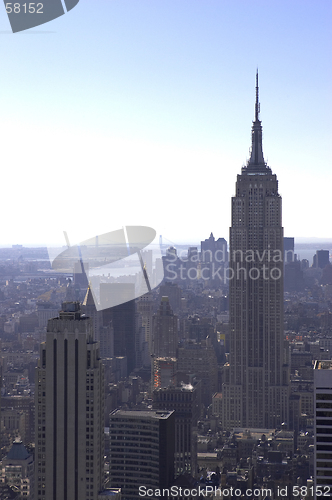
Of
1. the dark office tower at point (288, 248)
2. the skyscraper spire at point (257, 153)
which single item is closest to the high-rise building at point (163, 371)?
the dark office tower at point (288, 248)

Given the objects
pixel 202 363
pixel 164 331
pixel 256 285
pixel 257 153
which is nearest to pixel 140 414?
pixel 256 285

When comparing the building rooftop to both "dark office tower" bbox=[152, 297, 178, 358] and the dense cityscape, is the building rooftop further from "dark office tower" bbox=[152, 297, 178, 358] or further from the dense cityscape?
"dark office tower" bbox=[152, 297, 178, 358]

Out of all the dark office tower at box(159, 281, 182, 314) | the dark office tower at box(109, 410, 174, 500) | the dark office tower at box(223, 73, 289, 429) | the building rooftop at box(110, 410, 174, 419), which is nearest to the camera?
the dark office tower at box(109, 410, 174, 500)

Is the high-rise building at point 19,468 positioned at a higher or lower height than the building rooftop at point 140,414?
lower

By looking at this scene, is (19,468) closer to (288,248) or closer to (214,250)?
(214,250)

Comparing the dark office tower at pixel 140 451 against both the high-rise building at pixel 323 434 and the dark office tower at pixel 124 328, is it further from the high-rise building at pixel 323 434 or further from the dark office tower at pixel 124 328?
the dark office tower at pixel 124 328

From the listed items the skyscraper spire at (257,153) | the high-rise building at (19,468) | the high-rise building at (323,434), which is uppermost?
the skyscraper spire at (257,153)

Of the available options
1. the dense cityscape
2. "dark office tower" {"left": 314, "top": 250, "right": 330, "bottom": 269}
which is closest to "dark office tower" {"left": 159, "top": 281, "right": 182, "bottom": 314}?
the dense cityscape
